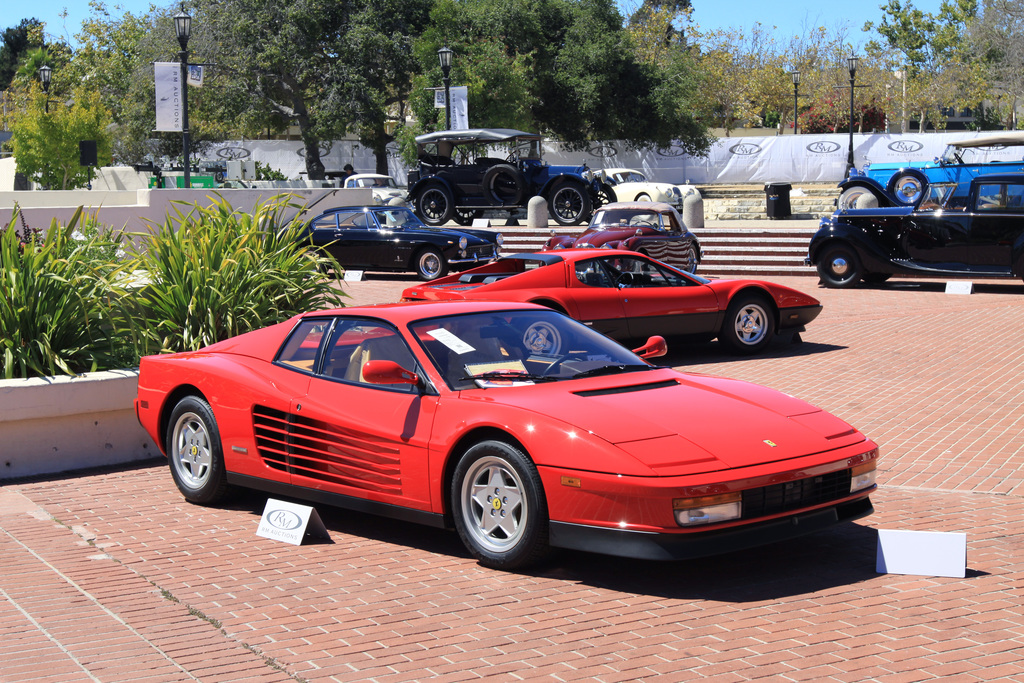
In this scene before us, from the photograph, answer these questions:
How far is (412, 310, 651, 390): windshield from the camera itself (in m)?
5.78

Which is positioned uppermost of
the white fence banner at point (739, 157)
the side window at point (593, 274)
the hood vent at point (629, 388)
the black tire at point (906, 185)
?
the white fence banner at point (739, 157)

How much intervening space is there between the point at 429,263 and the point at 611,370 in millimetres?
16084

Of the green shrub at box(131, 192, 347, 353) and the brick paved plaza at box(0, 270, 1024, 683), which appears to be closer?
the brick paved plaza at box(0, 270, 1024, 683)

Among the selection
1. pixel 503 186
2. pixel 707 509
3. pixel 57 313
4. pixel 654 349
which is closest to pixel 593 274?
pixel 654 349

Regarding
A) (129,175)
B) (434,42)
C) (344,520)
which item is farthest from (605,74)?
(344,520)

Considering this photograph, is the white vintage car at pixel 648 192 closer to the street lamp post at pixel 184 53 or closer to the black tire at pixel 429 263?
the street lamp post at pixel 184 53

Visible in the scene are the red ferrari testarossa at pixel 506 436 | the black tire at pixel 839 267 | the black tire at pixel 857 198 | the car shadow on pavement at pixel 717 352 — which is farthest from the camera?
the black tire at pixel 857 198

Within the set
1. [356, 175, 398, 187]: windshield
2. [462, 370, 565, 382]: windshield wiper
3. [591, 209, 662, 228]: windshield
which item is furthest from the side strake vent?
[356, 175, 398, 187]: windshield

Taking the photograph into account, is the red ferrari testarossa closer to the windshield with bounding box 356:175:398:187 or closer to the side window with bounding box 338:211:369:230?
the side window with bounding box 338:211:369:230

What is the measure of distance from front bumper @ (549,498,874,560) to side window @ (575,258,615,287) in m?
7.08

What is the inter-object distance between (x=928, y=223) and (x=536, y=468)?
49.0ft

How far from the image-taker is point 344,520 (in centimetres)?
649

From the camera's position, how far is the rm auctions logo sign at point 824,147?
4453cm

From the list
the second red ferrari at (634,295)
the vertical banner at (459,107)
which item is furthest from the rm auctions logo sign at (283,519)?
the vertical banner at (459,107)
